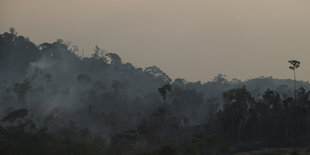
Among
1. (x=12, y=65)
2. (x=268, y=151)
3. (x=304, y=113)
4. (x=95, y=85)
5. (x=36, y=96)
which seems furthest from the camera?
(x=12, y=65)

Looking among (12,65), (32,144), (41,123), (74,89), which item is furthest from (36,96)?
(32,144)

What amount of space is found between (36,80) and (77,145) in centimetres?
11143

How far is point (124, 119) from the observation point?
132m

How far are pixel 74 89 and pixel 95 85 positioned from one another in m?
7.86

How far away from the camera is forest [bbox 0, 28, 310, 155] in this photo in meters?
72.4

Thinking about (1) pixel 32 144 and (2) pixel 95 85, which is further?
(2) pixel 95 85

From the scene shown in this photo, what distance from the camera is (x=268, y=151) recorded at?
83.7 meters

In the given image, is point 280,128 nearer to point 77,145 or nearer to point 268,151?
point 268,151

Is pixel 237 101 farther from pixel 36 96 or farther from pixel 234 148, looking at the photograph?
pixel 36 96

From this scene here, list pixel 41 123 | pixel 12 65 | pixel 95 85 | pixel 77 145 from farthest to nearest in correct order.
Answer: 1. pixel 12 65
2. pixel 95 85
3. pixel 41 123
4. pixel 77 145

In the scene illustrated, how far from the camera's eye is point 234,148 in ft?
316

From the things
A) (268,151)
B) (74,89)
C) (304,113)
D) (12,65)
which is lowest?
(268,151)

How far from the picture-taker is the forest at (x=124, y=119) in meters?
72.4

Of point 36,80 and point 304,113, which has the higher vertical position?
point 36,80
